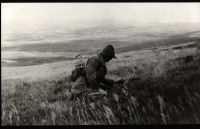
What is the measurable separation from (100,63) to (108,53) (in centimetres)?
26

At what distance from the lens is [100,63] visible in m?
7.46

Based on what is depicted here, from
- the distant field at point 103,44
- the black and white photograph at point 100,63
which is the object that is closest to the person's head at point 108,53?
the black and white photograph at point 100,63

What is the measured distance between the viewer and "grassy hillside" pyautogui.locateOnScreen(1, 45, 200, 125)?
7.23m

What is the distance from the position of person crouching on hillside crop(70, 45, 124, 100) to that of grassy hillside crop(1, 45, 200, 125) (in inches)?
4.7

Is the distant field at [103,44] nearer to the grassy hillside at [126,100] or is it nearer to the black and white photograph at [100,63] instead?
the black and white photograph at [100,63]

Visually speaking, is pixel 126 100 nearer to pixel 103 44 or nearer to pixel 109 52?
pixel 109 52

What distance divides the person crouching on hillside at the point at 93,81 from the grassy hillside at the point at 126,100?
0.12 meters

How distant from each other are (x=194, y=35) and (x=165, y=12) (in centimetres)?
74

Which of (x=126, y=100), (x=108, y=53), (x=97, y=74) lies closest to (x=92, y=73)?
(x=97, y=74)

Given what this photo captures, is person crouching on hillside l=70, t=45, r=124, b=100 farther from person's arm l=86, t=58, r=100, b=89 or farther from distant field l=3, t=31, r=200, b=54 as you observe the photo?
distant field l=3, t=31, r=200, b=54

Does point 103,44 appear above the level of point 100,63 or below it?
above

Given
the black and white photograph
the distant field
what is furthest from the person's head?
the distant field

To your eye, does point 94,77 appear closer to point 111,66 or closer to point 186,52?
point 111,66

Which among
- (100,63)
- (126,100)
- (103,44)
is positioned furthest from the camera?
(103,44)
